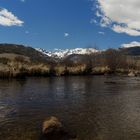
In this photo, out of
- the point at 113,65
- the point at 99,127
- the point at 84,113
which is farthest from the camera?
the point at 113,65

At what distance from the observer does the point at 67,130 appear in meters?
18.1

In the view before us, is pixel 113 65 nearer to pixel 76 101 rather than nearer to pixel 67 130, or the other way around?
pixel 76 101

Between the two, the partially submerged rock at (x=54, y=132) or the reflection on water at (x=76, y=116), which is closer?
the partially submerged rock at (x=54, y=132)

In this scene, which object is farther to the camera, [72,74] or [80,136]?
[72,74]

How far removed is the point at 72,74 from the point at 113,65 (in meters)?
35.0

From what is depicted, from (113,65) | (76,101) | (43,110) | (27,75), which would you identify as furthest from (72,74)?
(43,110)

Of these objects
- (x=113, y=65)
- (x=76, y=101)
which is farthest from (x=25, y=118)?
(x=113, y=65)

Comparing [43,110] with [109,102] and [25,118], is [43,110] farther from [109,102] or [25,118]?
[109,102]

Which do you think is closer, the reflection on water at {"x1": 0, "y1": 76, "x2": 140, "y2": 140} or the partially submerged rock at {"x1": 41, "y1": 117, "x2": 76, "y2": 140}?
the partially submerged rock at {"x1": 41, "y1": 117, "x2": 76, "y2": 140}

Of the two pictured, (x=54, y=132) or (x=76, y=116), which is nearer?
(x=54, y=132)

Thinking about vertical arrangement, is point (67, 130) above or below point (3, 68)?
below

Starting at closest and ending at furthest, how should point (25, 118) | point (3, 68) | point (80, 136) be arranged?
1. point (80, 136)
2. point (25, 118)
3. point (3, 68)

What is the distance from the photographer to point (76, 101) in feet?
96.0

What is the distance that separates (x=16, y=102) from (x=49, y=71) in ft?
124
